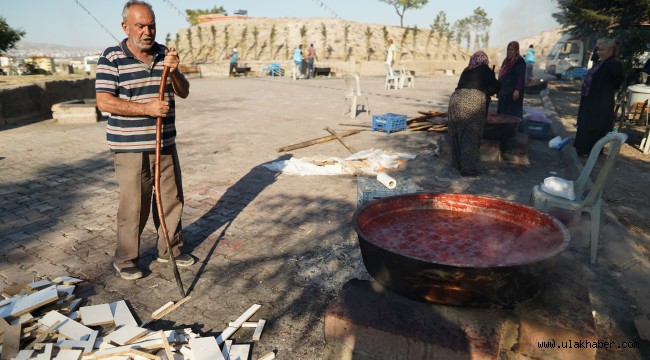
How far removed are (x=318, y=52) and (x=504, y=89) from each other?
3810cm

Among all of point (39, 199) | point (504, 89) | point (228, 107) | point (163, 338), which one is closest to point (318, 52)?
point (228, 107)

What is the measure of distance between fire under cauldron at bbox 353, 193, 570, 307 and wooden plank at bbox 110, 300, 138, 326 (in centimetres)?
181

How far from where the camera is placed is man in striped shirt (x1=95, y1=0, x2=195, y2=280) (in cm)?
302

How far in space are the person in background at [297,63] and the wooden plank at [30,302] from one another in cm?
2296

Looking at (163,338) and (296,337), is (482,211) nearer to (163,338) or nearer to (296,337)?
(296,337)

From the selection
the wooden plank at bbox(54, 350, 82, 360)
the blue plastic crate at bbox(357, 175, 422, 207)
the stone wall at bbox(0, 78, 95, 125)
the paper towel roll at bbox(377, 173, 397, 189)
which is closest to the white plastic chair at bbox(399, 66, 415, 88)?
the stone wall at bbox(0, 78, 95, 125)

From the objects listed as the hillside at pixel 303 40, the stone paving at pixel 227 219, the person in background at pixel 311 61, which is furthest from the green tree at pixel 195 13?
the stone paving at pixel 227 219

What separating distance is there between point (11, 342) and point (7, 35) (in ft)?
66.2

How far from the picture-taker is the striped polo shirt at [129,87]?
3.04 metres

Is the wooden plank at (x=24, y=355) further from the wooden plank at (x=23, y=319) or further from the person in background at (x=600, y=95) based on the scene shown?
the person in background at (x=600, y=95)

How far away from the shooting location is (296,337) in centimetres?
279

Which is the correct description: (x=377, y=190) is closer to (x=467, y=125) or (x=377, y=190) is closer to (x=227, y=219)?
(x=227, y=219)

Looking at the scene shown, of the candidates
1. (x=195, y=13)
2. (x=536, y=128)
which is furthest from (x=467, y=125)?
(x=195, y=13)

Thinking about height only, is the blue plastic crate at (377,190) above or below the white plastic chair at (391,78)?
below
